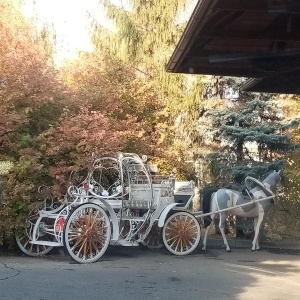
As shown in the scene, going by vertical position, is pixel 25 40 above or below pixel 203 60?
above

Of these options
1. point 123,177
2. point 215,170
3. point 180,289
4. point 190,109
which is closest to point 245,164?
point 215,170

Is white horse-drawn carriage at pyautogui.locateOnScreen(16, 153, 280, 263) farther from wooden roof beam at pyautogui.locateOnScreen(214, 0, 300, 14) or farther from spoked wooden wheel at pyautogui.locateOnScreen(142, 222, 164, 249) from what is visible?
wooden roof beam at pyautogui.locateOnScreen(214, 0, 300, 14)

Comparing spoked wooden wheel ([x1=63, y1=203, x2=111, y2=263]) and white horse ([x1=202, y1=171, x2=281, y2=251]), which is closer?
spoked wooden wheel ([x1=63, y1=203, x2=111, y2=263])

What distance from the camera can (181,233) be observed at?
1343 cm

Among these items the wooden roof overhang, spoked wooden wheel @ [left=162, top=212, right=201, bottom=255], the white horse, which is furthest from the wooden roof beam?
the white horse

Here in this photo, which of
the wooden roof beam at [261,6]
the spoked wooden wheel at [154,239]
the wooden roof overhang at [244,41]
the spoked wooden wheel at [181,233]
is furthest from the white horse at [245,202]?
the wooden roof beam at [261,6]

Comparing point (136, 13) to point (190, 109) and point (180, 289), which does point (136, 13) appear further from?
point (180, 289)

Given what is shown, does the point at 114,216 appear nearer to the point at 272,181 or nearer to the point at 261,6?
the point at 272,181

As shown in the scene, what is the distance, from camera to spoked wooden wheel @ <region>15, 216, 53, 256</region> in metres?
12.8

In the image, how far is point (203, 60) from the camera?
898cm

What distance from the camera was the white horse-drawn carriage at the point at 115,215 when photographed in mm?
12156

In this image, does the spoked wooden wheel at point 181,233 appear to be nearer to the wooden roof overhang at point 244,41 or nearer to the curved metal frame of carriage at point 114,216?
the curved metal frame of carriage at point 114,216

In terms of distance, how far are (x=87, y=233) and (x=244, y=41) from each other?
544 centimetres

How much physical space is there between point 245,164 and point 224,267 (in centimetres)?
521
